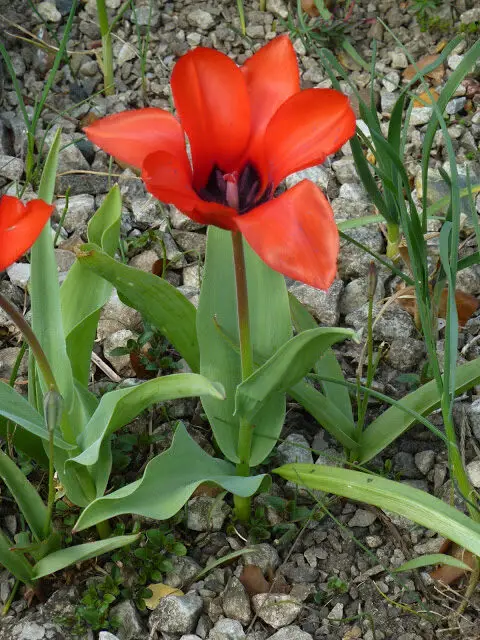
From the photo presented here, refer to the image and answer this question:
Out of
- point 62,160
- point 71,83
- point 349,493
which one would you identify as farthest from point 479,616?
point 71,83

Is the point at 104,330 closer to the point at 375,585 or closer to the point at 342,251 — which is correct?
the point at 342,251

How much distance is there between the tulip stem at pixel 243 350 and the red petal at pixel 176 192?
0.11 metres

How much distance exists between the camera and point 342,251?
6.99ft

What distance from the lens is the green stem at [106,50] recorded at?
243 centimetres

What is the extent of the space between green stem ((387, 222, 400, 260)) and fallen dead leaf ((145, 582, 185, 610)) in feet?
3.19

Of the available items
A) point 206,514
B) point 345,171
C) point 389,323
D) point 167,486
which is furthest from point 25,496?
point 345,171

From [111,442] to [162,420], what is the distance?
5.6 inches

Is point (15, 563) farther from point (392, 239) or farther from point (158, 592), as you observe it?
point (392, 239)

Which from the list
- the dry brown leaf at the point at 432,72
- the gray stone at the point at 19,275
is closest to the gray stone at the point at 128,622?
the gray stone at the point at 19,275

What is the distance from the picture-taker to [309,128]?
43.4 inches

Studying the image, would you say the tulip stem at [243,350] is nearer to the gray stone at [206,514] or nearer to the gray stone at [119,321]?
the gray stone at [206,514]

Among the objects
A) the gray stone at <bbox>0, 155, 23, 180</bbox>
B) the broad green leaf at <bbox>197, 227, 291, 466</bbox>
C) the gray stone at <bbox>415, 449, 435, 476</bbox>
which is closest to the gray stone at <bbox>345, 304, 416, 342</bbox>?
the gray stone at <bbox>415, 449, 435, 476</bbox>

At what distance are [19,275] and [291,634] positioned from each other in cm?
111

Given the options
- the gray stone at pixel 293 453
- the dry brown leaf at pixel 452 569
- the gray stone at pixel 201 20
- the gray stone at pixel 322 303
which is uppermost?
the gray stone at pixel 201 20
